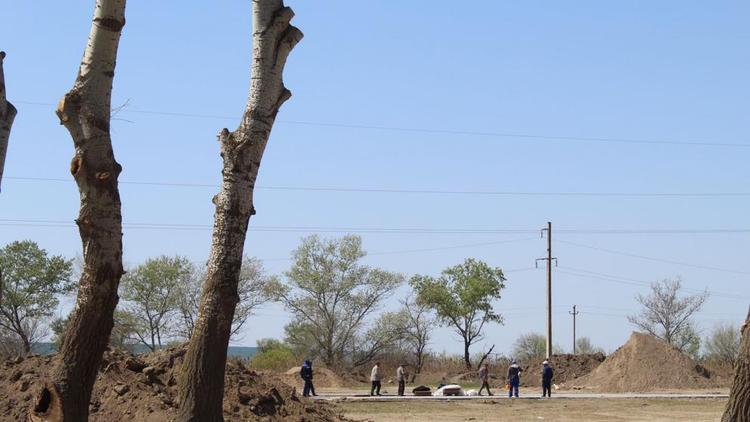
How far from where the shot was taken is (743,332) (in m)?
8.27

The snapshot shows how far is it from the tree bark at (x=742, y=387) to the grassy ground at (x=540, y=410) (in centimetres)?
1626

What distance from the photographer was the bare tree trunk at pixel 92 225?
9.53 metres

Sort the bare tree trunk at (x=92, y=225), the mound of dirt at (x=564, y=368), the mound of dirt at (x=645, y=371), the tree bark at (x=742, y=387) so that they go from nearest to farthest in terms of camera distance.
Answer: the tree bark at (x=742, y=387) → the bare tree trunk at (x=92, y=225) → the mound of dirt at (x=645, y=371) → the mound of dirt at (x=564, y=368)

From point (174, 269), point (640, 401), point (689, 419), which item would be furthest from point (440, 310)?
point (689, 419)

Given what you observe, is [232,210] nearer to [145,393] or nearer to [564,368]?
[145,393]

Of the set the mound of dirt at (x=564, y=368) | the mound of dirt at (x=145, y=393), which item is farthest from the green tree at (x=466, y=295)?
the mound of dirt at (x=145, y=393)

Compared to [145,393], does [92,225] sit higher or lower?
higher

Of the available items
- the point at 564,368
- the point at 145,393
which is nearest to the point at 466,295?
the point at 564,368

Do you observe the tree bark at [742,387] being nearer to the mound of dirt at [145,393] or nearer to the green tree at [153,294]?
the mound of dirt at [145,393]

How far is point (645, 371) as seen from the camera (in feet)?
A: 170

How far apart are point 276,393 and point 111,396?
3299mm

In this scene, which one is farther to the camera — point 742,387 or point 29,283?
point 29,283

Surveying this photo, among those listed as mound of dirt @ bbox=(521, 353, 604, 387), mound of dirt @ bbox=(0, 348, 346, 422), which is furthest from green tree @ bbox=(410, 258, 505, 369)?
mound of dirt @ bbox=(0, 348, 346, 422)

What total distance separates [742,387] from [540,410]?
22.0 meters
